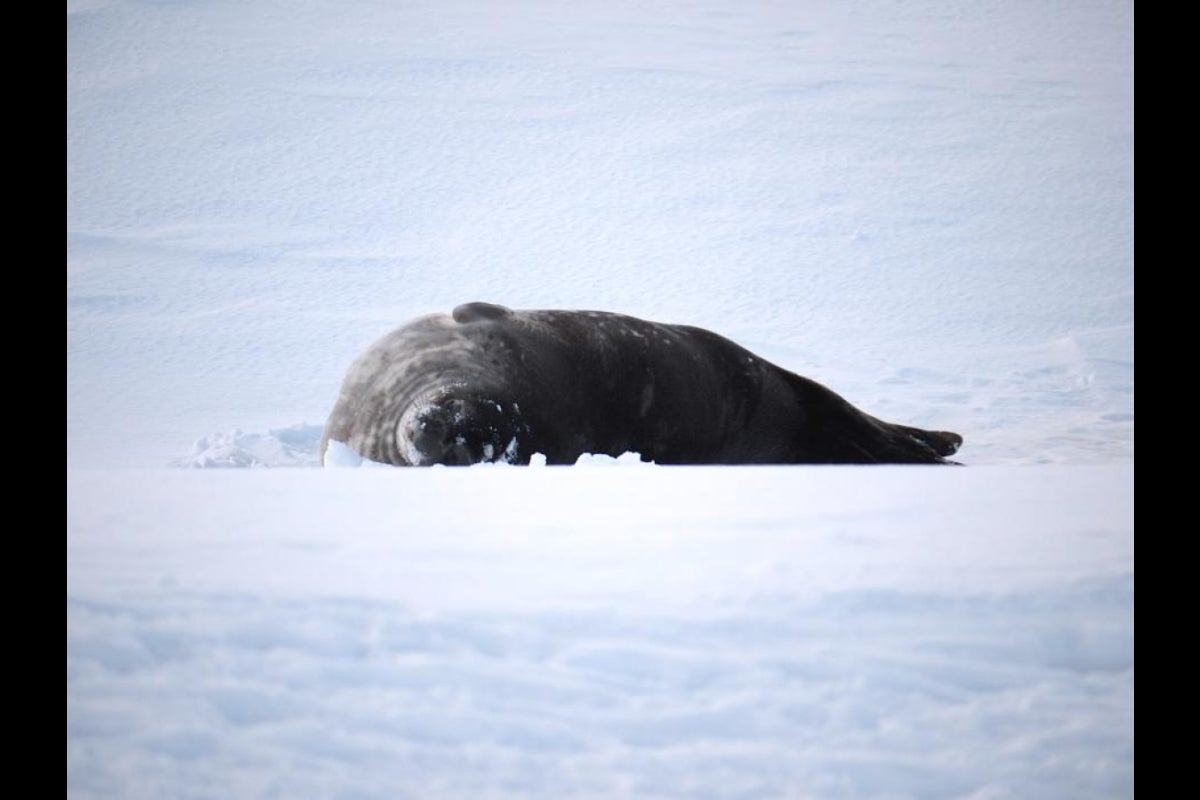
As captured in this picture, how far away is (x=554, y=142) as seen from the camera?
30.3 feet

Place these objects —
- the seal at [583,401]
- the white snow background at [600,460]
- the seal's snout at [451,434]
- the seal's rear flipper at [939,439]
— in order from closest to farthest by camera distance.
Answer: the white snow background at [600,460]
the seal's snout at [451,434]
the seal at [583,401]
the seal's rear flipper at [939,439]

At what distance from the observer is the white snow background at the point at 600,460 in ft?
6.56

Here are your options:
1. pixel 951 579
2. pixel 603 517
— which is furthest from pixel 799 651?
pixel 603 517

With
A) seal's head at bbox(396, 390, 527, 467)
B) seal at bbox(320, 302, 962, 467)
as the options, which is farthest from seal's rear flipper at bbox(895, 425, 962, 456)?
seal's head at bbox(396, 390, 527, 467)

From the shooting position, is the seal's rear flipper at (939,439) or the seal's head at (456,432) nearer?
the seal's head at (456,432)

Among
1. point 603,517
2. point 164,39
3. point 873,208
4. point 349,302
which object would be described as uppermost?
point 164,39

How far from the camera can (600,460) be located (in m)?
4.36

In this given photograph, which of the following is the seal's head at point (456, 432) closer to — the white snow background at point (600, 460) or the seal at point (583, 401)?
the seal at point (583, 401)

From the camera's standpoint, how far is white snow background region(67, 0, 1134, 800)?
78.7 inches

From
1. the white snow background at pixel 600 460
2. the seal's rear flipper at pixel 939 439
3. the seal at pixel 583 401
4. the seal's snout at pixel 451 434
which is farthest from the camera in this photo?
the seal's rear flipper at pixel 939 439

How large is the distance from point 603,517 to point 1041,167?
7.53 meters

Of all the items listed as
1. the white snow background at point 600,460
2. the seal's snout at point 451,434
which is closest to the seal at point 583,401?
the seal's snout at point 451,434

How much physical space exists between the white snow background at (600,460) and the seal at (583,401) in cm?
53
